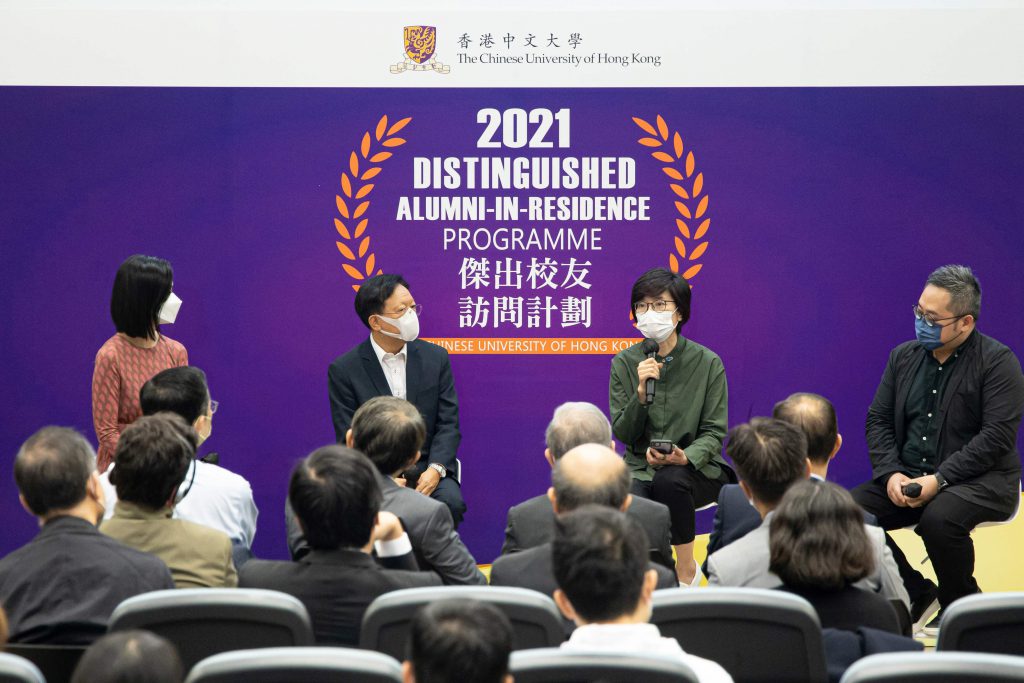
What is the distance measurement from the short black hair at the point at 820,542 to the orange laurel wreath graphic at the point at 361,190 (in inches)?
125

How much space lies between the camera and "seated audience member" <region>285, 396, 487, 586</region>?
3.21 metres

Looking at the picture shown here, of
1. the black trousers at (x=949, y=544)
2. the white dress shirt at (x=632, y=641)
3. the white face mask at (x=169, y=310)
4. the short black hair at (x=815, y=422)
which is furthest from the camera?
the white face mask at (x=169, y=310)

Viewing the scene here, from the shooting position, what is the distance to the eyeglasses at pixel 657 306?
15.9ft

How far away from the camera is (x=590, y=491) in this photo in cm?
290

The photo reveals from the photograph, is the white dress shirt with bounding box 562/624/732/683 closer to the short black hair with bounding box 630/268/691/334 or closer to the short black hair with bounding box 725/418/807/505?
the short black hair with bounding box 725/418/807/505

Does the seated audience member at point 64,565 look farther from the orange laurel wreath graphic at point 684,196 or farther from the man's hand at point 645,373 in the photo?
the orange laurel wreath graphic at point 684,196

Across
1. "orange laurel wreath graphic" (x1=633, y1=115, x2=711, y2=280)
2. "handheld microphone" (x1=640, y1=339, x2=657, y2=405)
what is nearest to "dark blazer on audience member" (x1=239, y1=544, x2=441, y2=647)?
"handheld microphone" (x1=640, y1=339, x2=657, y2=405)

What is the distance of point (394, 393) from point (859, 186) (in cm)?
245

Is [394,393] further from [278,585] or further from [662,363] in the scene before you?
[278,585]

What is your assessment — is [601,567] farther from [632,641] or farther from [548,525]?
[548,525]

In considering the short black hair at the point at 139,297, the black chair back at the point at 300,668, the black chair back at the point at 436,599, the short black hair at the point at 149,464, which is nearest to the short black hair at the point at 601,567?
the black chair back at the point at 436,599

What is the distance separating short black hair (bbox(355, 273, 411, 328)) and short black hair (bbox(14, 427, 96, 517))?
228 centimetres
